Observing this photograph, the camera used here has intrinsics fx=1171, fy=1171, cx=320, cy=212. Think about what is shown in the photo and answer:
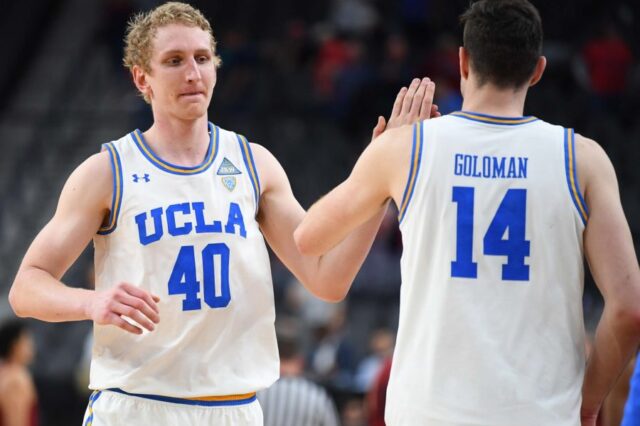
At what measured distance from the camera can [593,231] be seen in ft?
14.1

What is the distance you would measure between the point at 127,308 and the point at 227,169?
1.13m

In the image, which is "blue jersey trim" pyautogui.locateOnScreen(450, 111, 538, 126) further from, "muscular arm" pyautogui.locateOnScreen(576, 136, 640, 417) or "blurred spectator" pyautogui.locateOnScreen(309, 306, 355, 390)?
"blurred spectator" pyautogui.locateOnScreen(309, 306, 355, 390)

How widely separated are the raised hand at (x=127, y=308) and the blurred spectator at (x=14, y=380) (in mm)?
4891

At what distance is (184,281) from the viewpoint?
5.21m

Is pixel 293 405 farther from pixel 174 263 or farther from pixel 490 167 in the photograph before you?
pixel 490 167

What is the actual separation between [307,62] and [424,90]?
1238 cm

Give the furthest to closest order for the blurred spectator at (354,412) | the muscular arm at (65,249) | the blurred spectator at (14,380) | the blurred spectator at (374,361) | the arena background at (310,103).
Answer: the arena background at (310,103) < the blurred spectator at (374,361) < the blurred spectator at (354,412) < the blurred spectator at (14,380) < the muscular arm at (65,249)

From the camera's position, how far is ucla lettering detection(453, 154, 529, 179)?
4293mm

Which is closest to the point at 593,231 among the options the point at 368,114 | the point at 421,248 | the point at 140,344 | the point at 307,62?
the point at 421,248

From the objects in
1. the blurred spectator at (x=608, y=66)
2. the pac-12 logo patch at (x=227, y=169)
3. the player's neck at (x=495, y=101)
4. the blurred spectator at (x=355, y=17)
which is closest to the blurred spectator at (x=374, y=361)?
the blurred spectator at (x=608, y=66)

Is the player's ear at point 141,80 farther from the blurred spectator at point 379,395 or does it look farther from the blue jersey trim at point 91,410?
the blurred spectator at point 379,395

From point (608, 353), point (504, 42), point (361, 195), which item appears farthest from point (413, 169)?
point (608, 353)

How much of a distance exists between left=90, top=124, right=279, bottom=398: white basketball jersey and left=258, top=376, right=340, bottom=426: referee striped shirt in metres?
3.05

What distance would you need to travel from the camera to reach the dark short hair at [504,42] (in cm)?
435
